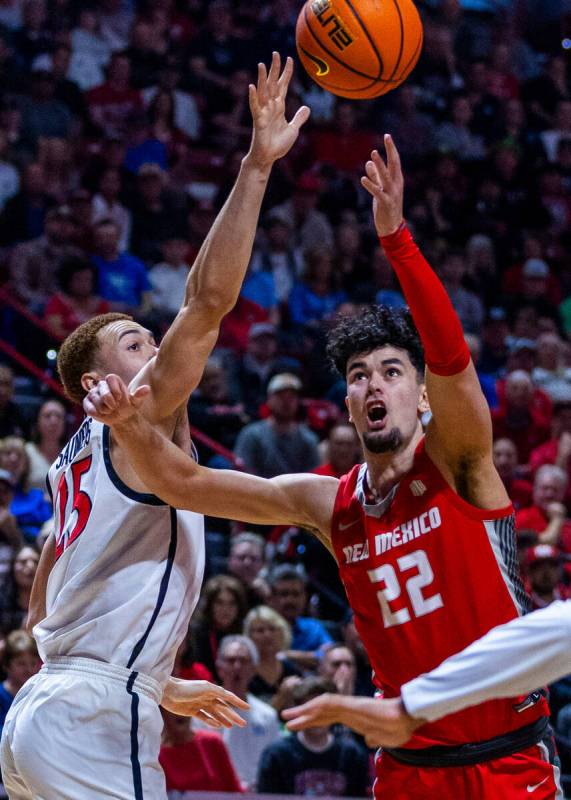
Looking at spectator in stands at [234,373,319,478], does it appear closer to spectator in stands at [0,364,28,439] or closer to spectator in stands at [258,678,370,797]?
spectator in stands at [0,364,28,439]

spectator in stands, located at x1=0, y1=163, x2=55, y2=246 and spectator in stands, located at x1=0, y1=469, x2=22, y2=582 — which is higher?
spectator in stands, located at x1=0, y1=163, x2=55, y2=246

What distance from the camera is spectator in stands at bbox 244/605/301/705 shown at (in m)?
7.99

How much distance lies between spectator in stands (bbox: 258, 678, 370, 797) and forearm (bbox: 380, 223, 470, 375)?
3.67m

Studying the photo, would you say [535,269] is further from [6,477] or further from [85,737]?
[85,737]

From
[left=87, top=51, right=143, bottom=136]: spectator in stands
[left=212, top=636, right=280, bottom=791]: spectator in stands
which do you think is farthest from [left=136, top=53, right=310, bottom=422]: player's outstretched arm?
[left=87, top=51, right=143, bottom=136]: spectator in stands

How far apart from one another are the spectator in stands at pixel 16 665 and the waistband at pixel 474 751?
3.59 m

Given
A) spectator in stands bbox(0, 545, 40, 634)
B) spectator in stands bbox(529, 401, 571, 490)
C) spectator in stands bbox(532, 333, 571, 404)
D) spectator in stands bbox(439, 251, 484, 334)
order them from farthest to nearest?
1. spectator in stands bbox(439, 251, 484, 334)
2. spectator in stands bbox(532, 333, 571, 404)
3. spectator in stands bbox(529, 401, 571, 490)
4. spectator in stands bbox(0, 545, 40, 634)

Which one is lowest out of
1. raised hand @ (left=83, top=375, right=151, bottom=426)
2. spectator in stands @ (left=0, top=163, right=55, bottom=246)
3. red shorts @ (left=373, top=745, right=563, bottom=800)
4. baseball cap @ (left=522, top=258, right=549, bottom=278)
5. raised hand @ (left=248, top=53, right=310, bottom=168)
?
red shorts @ (left=373, top=745, right=563, bottom=800)


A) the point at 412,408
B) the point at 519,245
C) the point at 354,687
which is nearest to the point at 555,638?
the point at 412,408

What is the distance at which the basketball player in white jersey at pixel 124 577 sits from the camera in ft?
12.5

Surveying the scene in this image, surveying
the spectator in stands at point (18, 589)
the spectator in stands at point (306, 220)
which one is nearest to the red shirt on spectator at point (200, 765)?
the spectator in stands at point (18, 589)

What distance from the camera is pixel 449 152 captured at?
14781 millimetres

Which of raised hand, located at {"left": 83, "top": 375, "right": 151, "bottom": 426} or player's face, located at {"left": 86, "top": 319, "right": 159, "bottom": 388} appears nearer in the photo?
raised hand, located at {"left": 83, "top": 375, "right": 151, "bottom": 426}

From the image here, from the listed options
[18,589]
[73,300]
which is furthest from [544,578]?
[73,300]
